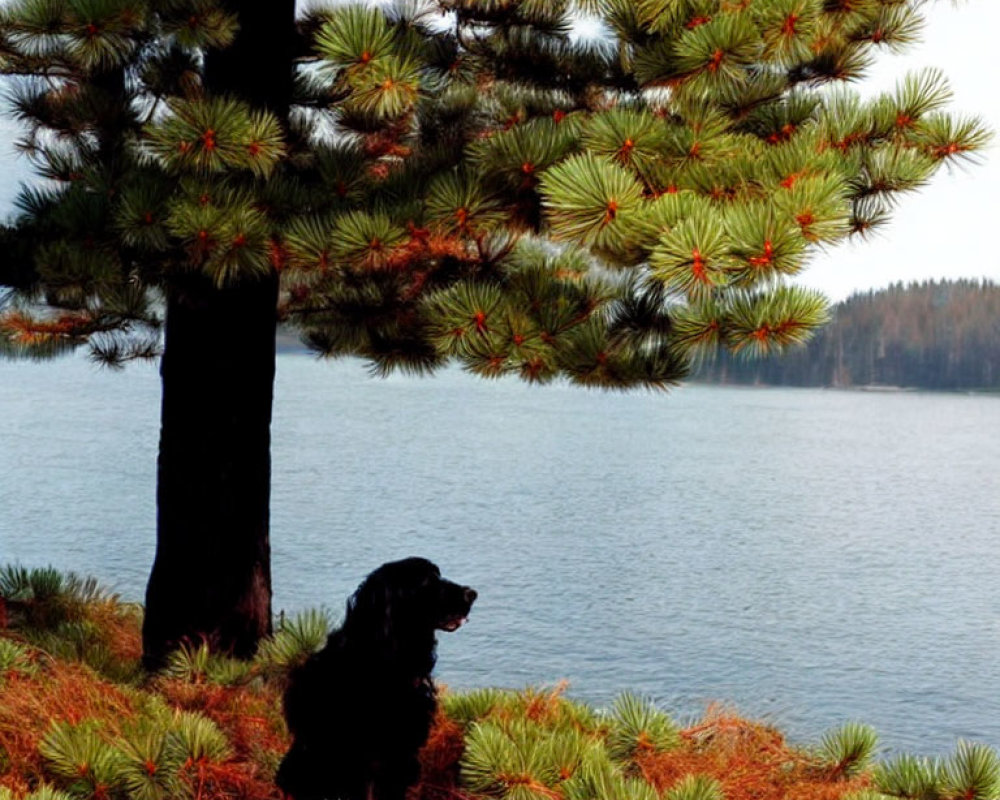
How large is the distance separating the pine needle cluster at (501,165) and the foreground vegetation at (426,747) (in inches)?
54.0

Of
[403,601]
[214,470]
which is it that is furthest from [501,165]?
[214,470]

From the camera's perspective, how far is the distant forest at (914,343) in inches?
3209

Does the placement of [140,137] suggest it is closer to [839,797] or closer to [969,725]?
[839,797]

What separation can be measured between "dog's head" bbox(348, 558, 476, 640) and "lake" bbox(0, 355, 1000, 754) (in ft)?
5.00

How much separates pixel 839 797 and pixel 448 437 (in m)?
43.1

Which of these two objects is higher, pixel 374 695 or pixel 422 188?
pixel 422 188

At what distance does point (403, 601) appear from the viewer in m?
3.87

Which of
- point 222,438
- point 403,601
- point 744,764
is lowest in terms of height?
point 744,764

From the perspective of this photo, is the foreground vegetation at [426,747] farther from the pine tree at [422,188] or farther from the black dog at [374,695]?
the pine tree at [422,188]

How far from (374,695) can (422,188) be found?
209 cm

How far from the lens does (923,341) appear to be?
83438 mm

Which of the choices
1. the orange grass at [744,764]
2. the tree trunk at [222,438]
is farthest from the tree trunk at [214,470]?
the orange grass at [744,764]

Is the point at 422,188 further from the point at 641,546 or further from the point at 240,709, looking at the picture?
the point at 641,546

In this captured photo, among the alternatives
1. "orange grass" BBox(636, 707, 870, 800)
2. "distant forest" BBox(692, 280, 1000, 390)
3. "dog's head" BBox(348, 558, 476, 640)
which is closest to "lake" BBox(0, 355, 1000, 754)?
"orange grass" BBox(636, 707, 870, 800)
